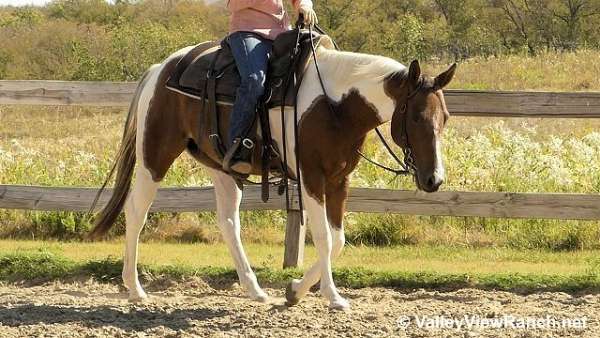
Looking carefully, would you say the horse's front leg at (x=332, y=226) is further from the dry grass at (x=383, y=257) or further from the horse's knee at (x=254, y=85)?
the dry grass at (x=383, y=257)

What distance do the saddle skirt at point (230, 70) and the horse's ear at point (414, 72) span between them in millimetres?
872

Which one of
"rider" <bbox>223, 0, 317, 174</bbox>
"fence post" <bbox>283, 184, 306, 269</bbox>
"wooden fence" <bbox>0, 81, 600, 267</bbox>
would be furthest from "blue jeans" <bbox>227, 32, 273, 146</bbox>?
"wooden fence" <bbox>0, 81, 600, 267</bbox>

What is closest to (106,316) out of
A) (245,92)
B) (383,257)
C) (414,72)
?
(245,92)

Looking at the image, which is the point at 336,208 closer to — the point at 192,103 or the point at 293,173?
the point at 293,173

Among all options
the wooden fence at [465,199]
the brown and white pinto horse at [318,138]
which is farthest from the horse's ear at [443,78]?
the wooden fence at [465,199]

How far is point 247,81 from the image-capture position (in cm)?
625

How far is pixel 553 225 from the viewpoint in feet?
29.2

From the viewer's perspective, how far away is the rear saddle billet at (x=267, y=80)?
6.30 m

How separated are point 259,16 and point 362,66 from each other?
101cm

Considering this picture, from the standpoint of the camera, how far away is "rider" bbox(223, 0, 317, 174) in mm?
6223

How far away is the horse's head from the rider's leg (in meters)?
0.99

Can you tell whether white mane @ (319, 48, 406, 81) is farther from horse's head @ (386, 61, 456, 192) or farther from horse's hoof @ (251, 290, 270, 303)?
horse's hoof @ (251, 290, 270, 303)

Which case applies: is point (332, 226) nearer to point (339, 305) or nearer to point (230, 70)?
point (339, 305)

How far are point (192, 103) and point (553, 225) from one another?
13.0ft
